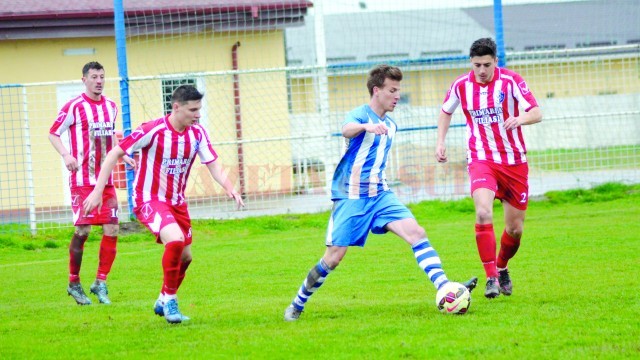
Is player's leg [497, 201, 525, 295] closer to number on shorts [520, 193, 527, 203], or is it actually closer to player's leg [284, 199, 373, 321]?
number on shorts [520, 193, 527, 203]

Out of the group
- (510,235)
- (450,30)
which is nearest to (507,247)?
(510,235)

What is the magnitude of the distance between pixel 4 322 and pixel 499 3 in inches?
409

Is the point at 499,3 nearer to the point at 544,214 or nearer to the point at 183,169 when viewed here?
the point at 544,214

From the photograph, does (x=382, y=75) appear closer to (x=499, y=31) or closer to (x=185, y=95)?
(x=185, y=95)

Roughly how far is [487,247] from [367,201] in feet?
4.23

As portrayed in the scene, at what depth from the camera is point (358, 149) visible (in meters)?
7.60

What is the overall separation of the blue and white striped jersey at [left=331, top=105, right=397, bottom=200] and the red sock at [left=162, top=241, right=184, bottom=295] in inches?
51.0

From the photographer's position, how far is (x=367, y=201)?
7.57 metres

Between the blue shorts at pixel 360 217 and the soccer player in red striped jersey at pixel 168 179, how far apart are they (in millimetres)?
788

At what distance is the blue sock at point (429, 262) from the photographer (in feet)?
24.0

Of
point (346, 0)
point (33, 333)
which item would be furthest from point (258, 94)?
point (33, 333)

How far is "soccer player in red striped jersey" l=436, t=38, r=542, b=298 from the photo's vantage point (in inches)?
327

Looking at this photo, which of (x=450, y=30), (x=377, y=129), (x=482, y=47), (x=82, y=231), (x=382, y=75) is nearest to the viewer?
(x=377, y=129)

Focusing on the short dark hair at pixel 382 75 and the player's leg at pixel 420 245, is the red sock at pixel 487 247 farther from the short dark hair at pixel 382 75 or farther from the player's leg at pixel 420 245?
the short dark hair at pixel 382 75
